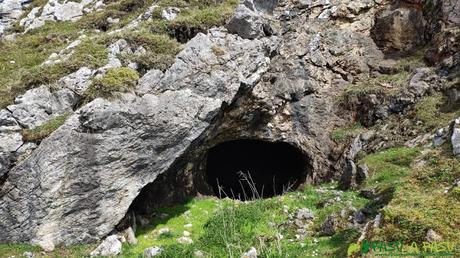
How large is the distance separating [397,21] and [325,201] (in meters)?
12.7

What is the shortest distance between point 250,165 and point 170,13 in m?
12.8

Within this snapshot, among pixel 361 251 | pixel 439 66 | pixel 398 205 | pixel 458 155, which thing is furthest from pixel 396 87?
pixel 361 251

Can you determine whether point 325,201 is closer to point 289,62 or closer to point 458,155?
point 458,155

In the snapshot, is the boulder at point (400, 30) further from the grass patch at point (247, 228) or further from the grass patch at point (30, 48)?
the grass patch at point (30, 48)

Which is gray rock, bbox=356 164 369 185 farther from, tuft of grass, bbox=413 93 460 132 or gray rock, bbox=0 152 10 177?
gray rock, bbox=0 152 10 177

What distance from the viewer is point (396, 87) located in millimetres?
20562

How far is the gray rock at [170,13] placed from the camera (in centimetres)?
2083

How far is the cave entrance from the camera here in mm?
27266

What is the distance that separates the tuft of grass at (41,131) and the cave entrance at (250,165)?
13.6 meters

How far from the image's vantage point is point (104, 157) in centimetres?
1390

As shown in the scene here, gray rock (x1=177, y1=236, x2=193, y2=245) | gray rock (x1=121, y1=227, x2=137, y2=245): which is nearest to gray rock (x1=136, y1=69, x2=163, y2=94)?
gray rock (x1=121, y1=227, x2=137, y2=245)

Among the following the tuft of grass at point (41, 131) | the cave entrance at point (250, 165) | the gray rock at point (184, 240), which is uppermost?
the tuft of grass at point (41, 131)

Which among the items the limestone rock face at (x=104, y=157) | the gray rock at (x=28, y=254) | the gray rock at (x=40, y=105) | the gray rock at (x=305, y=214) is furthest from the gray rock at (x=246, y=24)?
the gray rock at (x=28, y=254)

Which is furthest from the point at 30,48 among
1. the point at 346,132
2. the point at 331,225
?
the point at 331,225
